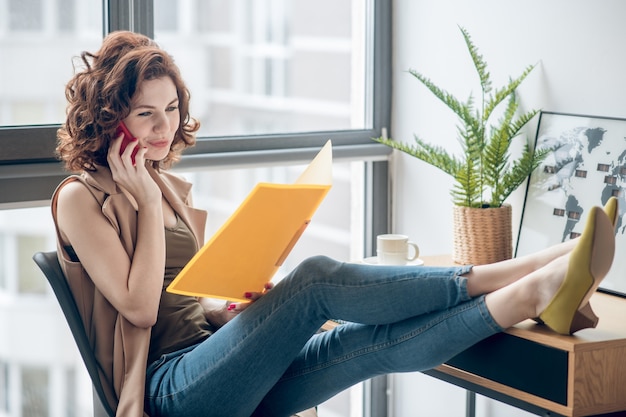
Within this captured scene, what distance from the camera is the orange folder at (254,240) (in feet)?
5.48

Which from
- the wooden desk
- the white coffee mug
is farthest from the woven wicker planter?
the wooden desk

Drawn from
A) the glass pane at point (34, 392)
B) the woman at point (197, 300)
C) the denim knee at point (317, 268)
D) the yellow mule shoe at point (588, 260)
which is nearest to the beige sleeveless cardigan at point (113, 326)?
the woman at point (197, 300)

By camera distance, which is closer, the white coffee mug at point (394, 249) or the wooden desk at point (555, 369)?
the wooden desk at point (555, 369)

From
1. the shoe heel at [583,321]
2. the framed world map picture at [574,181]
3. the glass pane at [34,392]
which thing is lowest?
the glass pane at [34,392]

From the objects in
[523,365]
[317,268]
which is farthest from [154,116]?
[523,365]

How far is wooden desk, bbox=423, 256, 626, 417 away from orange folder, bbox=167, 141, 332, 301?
465 mm

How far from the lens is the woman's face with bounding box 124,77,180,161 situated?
1961mm

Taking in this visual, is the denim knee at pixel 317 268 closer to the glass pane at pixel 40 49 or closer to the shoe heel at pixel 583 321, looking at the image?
the shoe heel at pixel 583 321

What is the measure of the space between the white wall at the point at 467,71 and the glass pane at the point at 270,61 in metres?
0.17

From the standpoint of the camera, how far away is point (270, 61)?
276cm

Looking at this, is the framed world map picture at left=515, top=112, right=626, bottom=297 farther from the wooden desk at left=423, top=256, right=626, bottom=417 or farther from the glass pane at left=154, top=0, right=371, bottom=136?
the glass pane at left=154, top=0, right=371, bottom=136

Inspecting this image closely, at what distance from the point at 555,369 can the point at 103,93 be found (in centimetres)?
111

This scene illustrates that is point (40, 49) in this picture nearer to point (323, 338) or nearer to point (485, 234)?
point (323, 338)

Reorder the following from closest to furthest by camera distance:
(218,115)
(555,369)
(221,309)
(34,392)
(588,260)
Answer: (588,260) → (555,369) → (221,309) → (34,392) → (218,115)
